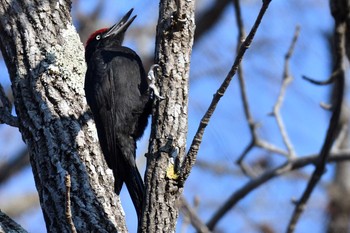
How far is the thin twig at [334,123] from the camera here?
4.37m

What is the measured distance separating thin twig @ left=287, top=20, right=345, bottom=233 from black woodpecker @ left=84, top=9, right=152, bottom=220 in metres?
1.16

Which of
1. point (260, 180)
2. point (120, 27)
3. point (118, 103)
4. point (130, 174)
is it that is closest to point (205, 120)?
point (130, 174)

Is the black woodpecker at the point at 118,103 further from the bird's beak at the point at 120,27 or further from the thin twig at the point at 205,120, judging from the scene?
→ the thin twig at the point at 205,120

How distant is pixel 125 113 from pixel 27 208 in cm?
531

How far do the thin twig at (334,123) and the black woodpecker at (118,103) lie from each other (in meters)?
1.16

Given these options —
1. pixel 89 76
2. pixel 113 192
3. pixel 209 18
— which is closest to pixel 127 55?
pixel 89 76

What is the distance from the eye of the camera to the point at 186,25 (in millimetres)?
3324

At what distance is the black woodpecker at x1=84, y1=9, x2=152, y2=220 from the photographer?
476 centimetres

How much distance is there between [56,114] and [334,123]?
6.16ft

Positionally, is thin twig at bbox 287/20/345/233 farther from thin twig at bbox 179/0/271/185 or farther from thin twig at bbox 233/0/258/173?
thin twig at bbox 179/0/271/185

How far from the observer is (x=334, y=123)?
453 cm

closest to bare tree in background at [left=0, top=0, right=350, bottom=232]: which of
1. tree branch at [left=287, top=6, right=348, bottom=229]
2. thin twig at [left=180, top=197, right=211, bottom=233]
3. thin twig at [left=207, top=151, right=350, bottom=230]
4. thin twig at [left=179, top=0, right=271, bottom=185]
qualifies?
thin twig at [left=179, top=0, right=271, bottom=185]

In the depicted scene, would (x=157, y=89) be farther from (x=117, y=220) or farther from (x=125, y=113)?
(x=125, y=113)

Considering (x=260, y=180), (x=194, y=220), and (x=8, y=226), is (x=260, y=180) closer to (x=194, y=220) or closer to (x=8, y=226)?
(x=194, y=220)
